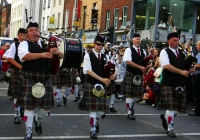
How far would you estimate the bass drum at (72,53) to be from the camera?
992 centimetres

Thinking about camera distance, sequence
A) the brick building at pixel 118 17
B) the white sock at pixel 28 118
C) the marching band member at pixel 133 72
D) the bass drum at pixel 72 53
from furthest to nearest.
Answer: the brick building at pixel 118 17 < the bass drum at pixel 72 53 < the marching band member at pixel 133 72 < the white sock at pixel 28 118

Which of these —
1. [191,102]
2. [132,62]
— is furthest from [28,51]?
[191,102]

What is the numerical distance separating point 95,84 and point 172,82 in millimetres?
1337

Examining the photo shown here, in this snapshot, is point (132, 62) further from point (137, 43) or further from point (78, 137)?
point (78, 137)

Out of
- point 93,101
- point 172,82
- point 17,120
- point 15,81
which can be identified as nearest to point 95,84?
point 93,101

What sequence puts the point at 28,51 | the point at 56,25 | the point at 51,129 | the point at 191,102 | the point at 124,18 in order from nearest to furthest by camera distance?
1. the point at 28,51
2. the point at 51,129
3. the point at 191,102
4. the point at 124,18
5. the point at 56,25

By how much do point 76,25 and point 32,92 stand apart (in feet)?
85.6

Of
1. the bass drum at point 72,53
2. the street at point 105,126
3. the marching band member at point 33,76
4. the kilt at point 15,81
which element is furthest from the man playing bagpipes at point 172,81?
the bass drum at point 72,53

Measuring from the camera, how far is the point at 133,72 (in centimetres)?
845

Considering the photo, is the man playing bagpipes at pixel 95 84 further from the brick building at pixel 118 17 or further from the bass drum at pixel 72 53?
the brick building at pixel 118 17

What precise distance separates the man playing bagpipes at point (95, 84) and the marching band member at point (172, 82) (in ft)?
3.12

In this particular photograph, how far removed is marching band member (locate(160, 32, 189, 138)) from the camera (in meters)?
6.66

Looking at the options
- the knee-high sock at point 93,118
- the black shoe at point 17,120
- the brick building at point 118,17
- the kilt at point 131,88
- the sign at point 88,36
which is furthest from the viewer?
the sign at point 88,36

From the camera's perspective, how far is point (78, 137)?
617 centimetres
